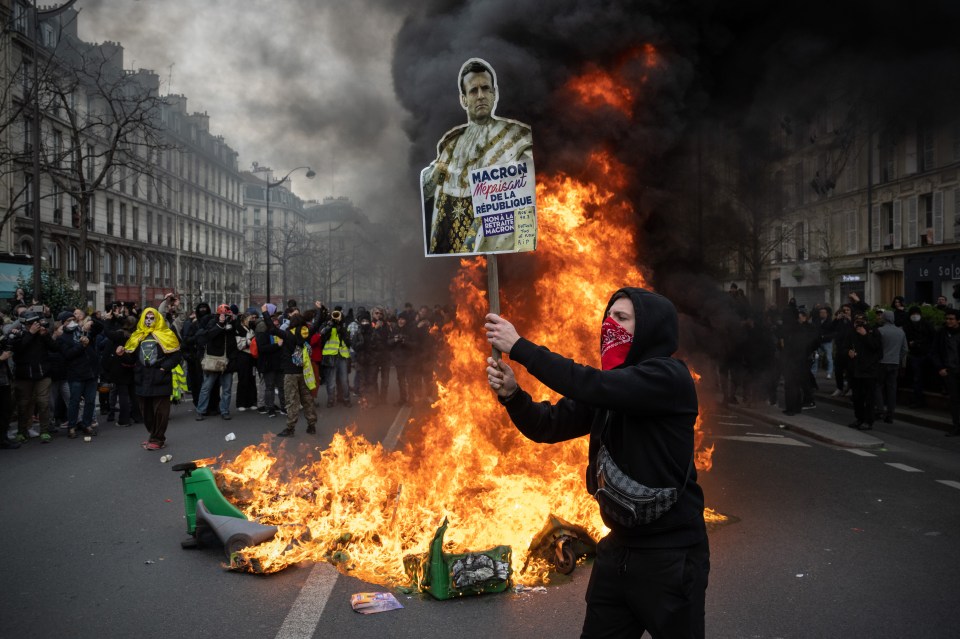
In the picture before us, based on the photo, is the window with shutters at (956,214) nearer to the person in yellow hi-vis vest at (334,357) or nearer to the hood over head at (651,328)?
the person in yellow hi-vis vest at (334,357)

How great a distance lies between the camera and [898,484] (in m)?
6.93

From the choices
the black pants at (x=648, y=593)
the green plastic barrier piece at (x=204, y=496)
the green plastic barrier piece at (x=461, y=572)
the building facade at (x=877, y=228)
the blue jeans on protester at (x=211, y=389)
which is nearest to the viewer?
the black pants at (x=648, y=593)

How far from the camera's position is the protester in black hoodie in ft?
7.40

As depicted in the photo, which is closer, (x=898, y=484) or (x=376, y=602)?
(x=376, y=602)

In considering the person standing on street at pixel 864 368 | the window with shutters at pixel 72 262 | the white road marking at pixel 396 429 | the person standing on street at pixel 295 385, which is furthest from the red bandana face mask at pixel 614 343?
the window with shutters at pixel 72 262

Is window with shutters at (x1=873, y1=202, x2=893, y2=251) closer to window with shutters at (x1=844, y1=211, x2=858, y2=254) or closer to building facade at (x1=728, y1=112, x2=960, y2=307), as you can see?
building facade at (x1=728, y1=112, x2=960, y2=307)

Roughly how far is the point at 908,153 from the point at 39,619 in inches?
1060

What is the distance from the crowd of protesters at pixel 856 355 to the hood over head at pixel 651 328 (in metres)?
6.64

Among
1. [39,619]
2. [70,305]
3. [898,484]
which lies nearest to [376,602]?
[39,619]


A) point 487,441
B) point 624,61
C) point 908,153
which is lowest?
point 487,441

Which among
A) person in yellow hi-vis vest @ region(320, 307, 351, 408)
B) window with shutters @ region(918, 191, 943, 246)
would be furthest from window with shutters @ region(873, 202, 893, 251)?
person in yellow hi-vis vest @ region(320, 307, 351, 408)

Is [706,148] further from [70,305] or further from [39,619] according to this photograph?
[70,305]

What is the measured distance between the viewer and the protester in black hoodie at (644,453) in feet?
7.40

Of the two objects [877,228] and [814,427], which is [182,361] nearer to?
[814,427]
